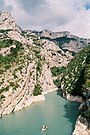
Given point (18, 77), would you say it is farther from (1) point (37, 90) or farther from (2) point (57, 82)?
(2) point (57, 82)

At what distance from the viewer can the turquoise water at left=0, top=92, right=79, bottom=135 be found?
63500 mm

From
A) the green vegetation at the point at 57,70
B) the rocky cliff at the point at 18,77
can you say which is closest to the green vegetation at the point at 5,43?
the rocky cliff at the point at 18,77

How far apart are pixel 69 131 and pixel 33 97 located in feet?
130

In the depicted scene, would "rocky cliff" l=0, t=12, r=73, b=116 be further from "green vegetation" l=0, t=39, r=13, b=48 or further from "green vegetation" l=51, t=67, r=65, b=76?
"green vegetation" l=51, t=67, r=65, b=76

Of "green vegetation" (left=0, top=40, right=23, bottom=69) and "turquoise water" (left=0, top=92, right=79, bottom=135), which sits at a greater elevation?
"green vegetation" (left=0, top=40, right=23, bottom=69)

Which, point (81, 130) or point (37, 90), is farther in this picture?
point (37, 90)

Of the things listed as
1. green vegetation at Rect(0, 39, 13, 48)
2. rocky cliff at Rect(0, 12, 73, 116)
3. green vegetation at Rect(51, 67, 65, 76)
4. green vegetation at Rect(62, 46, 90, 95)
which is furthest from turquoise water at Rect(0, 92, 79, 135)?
green vegetation at Rect(51, 67, 65, 76)

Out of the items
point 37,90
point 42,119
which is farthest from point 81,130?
point 37,90

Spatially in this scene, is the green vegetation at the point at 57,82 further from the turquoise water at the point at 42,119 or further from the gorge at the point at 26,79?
the turquoise water at the point at 42,119

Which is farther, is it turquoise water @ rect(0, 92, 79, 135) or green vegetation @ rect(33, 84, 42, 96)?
green vegetation @ rect(33, 84, 42, 96)

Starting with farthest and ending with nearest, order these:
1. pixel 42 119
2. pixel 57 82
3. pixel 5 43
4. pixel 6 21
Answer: pixel 6 21 → pixel 57 82 → pixel 5 43 → pixel 42 119

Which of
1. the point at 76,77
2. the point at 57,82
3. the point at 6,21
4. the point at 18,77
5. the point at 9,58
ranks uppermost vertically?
the point at 6,21

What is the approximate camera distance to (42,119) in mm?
73375

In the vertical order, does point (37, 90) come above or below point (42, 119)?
above
